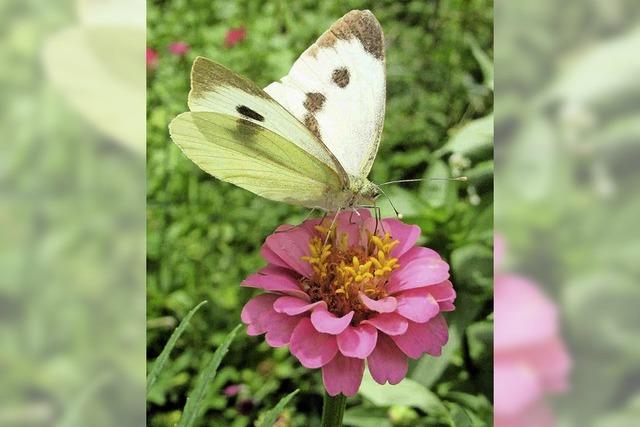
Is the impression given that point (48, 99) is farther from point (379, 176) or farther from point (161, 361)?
point (379, 176)

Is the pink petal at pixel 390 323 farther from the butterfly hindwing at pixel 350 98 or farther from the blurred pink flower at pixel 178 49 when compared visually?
the blurred pink flower at pixel 178 49

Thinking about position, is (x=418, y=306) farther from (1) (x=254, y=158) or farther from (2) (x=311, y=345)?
(1) (x=254, y=158)

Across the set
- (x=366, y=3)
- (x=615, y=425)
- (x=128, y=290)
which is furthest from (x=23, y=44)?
(x=615, y=425)

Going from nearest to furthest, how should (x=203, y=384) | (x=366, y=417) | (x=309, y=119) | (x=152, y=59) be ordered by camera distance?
1. (x=203, y=384)
2. (x=309, y=119)
3. (x=366, y=417)
4. (x=152, y=59)

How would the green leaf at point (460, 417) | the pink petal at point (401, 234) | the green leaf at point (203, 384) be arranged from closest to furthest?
the green leaf at point (203, 384) < the pink petal at point (401, 234) < the green leaf at point (460, 417)

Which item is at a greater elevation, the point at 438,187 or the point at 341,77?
the point at 341,77

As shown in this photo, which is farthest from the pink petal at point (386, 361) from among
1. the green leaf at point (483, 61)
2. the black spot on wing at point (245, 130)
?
the green leaf at point (483, 61)

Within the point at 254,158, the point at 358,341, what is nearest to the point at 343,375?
the point at 358,341
